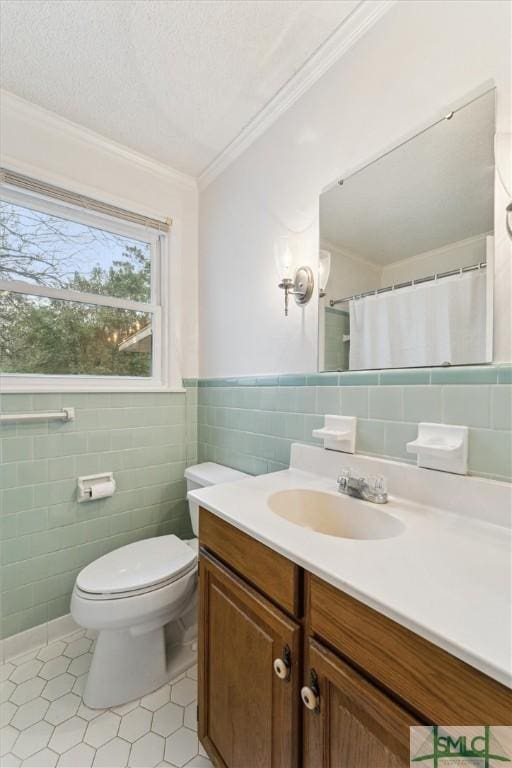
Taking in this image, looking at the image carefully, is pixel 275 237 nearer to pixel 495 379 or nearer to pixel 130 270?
pixel 130 270

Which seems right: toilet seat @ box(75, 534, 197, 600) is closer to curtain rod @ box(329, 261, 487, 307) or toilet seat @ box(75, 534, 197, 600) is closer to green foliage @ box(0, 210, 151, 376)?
green foliage @ box(0, 210, 151, 376)

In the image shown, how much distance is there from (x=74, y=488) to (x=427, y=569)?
5.25 feet

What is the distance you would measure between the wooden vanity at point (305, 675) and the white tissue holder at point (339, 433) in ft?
1.58

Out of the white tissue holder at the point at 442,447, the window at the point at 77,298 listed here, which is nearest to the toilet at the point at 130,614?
the window at the point at 77,298

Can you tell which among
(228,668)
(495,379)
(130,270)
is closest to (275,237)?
(130,270)

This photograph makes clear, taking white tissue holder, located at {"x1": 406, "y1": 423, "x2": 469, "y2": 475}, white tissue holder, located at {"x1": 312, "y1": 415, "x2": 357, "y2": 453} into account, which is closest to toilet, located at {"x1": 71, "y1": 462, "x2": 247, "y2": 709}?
white tissue holder, located at {"x1": 312, "y1": 415, "x2": 357, "y2": 453}

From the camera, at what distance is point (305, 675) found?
2.27 ft

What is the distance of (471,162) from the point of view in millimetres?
907

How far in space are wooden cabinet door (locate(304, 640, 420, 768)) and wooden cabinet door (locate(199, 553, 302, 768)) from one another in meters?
0.05

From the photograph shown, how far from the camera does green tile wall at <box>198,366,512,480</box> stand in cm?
86

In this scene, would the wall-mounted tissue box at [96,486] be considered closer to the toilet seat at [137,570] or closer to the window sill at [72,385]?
the toilet seat at [137,570]

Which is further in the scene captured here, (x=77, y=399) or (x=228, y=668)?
(x=77, y=399)

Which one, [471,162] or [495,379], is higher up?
[471,162]

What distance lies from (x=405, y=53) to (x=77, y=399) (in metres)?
1.84
